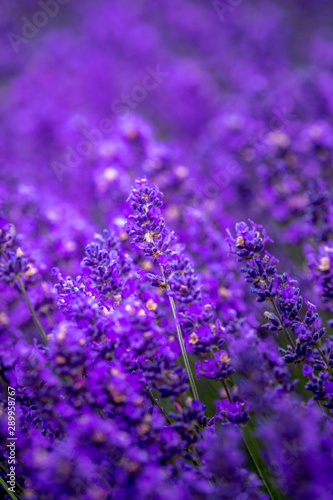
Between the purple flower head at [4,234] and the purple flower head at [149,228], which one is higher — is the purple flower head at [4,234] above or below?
below

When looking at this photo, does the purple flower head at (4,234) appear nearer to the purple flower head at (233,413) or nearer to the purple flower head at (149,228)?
the purple flower head at (149,228)

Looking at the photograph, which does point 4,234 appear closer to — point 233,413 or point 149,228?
point 149,228

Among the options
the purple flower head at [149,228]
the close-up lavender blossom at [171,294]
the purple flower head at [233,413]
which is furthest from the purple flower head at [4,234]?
the purple flower head at [233,413]

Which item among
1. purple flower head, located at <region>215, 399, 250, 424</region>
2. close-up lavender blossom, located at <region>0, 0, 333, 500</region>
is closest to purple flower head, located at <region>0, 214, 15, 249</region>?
close-up lavender blossom, located at <region>0, 0, 333, 500</region>

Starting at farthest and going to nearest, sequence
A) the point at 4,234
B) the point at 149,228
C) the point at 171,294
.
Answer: the point at 4,234, the point at 149,228, the point at 171,294

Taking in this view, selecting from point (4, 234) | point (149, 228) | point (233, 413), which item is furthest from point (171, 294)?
point (4, 234)

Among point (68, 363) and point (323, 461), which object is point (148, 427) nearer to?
point (68, 363)

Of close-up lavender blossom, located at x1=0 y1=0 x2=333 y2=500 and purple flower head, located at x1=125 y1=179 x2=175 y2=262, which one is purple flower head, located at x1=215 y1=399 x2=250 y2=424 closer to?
close-up lavender blossom, located at x1=0 y1=0 x2=333 y2=500

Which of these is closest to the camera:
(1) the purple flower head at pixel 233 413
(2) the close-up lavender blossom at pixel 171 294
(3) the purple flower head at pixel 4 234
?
(2) the close-up lavender blossom at pixel 171 294

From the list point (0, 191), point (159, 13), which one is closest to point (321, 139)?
point (0, 191)
